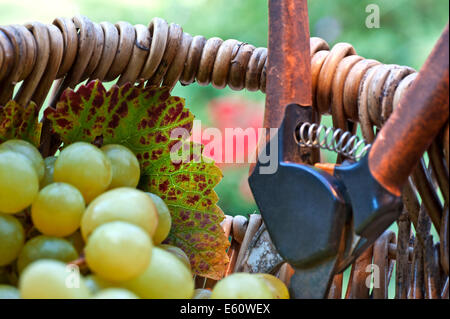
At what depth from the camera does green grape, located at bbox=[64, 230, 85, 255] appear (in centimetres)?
36

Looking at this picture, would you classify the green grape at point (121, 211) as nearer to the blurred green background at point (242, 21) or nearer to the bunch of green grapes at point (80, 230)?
the bunch of green grapes at point (80, 230)

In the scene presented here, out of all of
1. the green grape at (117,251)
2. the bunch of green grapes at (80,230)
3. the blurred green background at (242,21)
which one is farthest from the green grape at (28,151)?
the blurred green background at (242,21)

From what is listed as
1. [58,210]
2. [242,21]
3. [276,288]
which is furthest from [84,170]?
[242,21]

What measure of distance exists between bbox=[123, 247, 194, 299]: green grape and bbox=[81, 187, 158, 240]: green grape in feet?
0.07

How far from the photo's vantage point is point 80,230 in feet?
1.20

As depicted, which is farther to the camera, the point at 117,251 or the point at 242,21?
the point at 242,21

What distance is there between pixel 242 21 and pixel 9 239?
3.97 ft

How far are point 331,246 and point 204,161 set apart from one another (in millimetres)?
155

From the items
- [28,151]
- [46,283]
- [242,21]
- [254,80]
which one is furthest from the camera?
[242,21]

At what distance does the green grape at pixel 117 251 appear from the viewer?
0.98 ft

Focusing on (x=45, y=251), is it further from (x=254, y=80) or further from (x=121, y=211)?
(x=254, y=80)

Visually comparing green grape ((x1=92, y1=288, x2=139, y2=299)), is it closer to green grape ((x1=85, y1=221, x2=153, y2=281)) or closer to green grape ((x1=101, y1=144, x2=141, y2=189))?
green grape ((x1=85, y1=221, x2=153, y2=281))

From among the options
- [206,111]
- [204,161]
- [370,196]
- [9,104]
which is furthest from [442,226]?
[206,111]

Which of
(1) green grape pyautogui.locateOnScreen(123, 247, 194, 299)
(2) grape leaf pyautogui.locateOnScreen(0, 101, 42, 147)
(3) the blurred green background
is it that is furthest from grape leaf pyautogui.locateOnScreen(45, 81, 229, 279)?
(3) the blurred green background
